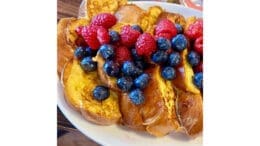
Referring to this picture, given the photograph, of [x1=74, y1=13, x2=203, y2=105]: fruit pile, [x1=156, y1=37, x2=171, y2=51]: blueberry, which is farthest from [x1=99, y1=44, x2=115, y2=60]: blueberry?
[x1=156, y1=37, x2=171, y2=51]: blueberry

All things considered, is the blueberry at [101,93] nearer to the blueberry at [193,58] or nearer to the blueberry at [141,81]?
the blueberry at [141,81]

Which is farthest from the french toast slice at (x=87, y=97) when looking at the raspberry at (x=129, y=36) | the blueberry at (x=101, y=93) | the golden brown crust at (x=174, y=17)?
the golden brown crust at (x=174, y=17)

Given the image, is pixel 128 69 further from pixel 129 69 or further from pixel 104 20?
pixel 104 20

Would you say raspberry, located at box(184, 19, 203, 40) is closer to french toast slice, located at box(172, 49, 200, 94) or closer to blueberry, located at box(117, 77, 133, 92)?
french toast slice, located at box(172, 49, 200, 94)

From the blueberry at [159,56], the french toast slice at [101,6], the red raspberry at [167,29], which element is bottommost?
the blueberry at [159,56]

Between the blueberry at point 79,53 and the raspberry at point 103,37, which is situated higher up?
the raspberry at point 103,37
